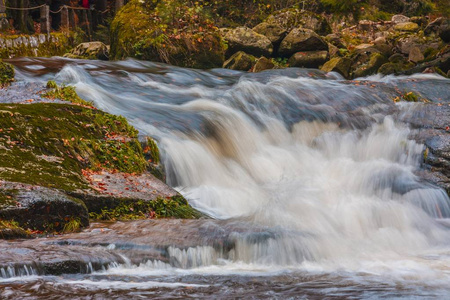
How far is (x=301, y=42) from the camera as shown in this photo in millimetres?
18000

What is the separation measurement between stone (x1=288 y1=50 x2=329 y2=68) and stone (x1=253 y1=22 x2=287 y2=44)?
1.33 meters

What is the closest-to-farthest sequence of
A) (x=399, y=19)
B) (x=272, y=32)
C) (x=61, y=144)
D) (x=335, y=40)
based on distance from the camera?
1. (x=61, y=144)
2. (x=272, y=32)
3. (x=335, y=40)
4. (x=399, y=19)

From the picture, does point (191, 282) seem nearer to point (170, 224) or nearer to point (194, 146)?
point (170, 224)

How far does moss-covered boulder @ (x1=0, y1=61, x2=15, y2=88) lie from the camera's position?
1028cm

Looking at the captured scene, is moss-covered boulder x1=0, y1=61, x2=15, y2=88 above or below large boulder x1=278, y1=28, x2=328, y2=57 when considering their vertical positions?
below

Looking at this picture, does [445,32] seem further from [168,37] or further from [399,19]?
[168,37]

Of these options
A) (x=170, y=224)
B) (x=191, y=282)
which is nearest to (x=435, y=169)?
(x=170, y=224)

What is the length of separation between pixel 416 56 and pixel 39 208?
13418mm

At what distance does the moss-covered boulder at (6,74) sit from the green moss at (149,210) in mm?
4914

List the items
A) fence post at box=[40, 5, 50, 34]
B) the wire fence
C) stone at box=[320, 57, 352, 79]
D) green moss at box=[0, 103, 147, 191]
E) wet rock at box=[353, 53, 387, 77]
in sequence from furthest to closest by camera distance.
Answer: the wire fence
fence post at box=[40, 5, 50, 34]
stone at box=[320, 57, 352, 79]
wet rock at box=[353, 53, 387, 77]
green moss at box=[0, 103, 147, 191]

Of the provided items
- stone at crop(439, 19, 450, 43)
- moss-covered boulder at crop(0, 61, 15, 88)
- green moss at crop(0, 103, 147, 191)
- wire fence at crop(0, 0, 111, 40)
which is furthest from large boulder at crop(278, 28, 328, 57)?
green moss at crop(0, 103, 147, 191)

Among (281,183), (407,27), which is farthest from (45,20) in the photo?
(281,183)

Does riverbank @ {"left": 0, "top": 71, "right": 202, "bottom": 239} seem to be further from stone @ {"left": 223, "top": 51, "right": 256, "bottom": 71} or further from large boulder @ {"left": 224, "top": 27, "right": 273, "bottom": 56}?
large boulder @ {"left": 224, "top": 27, "right": 273, "bottom": 56}

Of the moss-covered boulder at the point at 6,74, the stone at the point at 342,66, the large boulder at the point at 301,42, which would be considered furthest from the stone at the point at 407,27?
the moss-covered boulder at the point at 6,74
